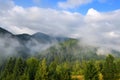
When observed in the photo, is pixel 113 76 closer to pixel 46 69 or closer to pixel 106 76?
pixel 106 76

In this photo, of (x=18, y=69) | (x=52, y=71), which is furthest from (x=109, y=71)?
(x=18, y=69)

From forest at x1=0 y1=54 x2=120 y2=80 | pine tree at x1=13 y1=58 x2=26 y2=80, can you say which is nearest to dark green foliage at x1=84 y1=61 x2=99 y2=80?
forest at x1=0 y1=54 x2=120 y2=80

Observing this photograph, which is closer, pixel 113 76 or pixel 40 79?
pixel 40 79

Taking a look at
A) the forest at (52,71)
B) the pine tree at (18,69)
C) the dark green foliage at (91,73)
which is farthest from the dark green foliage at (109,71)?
the pine tree at (18,69)

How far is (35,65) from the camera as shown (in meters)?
123

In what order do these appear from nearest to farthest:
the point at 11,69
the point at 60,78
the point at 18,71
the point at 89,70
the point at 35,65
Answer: the point at 89,70, the point at 60,78, the point at 35,65, the point at 18,71, the point at 11,69

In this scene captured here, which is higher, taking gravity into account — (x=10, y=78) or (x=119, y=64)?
(x=119, y=64)

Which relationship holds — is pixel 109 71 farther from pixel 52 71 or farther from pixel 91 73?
pixel 52 71

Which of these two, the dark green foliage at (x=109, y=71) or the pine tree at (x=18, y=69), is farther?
the pine tree at (x=18, y=69)

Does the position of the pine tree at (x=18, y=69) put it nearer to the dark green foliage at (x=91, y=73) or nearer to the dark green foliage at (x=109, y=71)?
the dark green foliage at (x=91, y=73)

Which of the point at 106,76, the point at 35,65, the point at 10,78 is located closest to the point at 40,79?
the point at 35,65

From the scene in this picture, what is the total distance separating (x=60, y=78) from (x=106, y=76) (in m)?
31.4

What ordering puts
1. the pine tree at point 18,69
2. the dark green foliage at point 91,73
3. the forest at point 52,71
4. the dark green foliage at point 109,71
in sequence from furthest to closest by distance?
the pine tree at point 18,69, the dark green foliage at point 109,71, the forest at point 52,71, the dark green foliage at point 91,73

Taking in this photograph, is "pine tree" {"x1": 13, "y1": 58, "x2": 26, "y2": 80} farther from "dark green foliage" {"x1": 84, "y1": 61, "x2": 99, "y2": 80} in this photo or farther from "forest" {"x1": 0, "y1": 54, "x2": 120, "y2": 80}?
"dark green foliage" {"x1": 84, "y1": 61, "x2": 99, "y2": 80}
